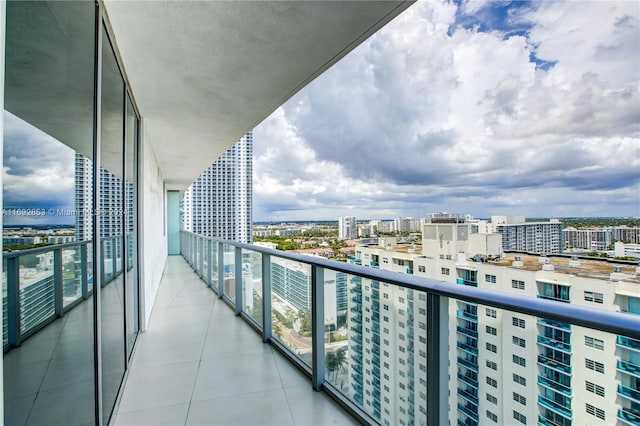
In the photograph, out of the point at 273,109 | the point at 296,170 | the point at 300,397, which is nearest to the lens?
the point at 300,397

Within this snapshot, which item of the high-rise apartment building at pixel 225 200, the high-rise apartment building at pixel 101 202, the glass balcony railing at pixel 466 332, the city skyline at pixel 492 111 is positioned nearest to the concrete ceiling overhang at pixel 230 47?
the city skyline at pixel 492 111

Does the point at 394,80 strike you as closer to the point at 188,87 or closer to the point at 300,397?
the point at 188,87

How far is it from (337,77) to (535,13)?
13116 millimetres

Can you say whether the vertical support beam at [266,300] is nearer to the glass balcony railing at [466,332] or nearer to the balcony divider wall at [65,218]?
the balcony divider wall at [65,218]

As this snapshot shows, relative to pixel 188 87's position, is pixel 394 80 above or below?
above

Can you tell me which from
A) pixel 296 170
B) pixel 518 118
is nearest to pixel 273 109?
pixel 518 118

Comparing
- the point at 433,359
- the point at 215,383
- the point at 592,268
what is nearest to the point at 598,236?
the point at 592,268

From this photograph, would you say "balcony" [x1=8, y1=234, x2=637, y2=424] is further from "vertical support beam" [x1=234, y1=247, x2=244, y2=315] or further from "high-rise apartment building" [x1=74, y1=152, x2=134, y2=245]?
"high-rise apartment building" [x1=74, y1=152, x2=134, y2=245]

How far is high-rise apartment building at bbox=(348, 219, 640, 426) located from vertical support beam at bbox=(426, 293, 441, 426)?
0.06 metres

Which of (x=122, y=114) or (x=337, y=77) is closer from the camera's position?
(x=122, y=114)

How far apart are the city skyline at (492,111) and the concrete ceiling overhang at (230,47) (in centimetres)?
56

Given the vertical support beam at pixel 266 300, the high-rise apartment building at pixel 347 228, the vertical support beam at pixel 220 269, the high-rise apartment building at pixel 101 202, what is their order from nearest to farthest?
the high-rise apartment building at pixel 101 202, the vertical support beam at pixel 266 300, the high-rise apartment building at pixel 347 228, the vertical support beam at pixel 220 269

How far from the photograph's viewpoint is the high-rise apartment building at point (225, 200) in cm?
1525

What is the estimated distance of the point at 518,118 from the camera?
44.7ft
